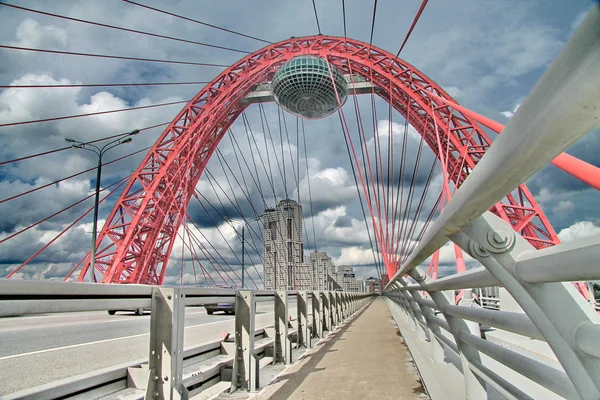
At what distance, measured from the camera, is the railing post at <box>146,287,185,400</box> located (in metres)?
2.65

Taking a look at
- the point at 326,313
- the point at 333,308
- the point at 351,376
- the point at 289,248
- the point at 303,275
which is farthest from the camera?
the point at 303,275

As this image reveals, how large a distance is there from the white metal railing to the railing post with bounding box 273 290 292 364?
12.7 ft

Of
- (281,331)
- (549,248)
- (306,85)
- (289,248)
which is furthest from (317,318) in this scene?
(289,248)

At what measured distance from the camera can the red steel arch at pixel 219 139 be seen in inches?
920

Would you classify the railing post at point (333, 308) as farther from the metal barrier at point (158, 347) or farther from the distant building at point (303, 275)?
the distant building at point (303, 275)

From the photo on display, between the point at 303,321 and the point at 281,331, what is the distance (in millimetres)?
1665

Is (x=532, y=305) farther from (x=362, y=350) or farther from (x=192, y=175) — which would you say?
(x=192, y=175)

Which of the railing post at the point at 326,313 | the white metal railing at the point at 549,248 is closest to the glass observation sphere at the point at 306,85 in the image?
the railing post at the point at 326,313

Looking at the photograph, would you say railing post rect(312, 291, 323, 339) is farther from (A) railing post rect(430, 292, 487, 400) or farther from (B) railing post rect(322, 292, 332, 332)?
(A) railing post rect(430, 292, 487, 400)

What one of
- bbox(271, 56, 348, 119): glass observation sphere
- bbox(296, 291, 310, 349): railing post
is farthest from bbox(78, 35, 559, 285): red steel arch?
→ bbox(296, 291, 310, 349): railing post

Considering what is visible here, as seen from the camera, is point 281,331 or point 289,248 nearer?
point 281,331

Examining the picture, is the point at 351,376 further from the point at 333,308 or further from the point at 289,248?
the point at 289,248

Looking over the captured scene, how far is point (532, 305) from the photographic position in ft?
3.87

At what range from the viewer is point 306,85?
88.3 feet
